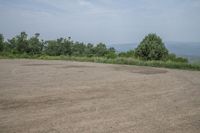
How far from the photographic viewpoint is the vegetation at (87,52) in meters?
24.4

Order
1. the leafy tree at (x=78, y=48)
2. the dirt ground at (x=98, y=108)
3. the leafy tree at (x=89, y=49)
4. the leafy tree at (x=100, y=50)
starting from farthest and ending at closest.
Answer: the leafy tree at (x=89, y=49) < the leafy tree at (x=100, y=50) < the leafy tree at (x=78, y=48) < the dirt ground at (x=98, y=108)

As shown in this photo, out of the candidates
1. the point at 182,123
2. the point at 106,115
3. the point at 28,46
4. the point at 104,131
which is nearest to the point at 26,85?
the point at 106,115

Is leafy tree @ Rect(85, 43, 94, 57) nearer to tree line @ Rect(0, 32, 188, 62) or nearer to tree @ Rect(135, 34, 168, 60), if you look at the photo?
tree line @ Rect(0, 32, 188, 62)

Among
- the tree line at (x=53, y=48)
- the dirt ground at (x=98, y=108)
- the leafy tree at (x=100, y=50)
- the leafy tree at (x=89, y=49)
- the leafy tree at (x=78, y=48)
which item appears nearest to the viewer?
the dirt ground at (x=98, y=108)

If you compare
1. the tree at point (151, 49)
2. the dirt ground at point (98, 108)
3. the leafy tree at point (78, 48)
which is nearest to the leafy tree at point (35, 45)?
the leafy tree at point (78, 48)

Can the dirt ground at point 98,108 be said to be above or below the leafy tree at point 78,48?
below

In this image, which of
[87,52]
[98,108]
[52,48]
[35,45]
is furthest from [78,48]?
[98,108]

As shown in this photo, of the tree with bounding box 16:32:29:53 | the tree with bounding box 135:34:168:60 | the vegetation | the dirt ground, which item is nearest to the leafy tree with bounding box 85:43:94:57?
the vegetation

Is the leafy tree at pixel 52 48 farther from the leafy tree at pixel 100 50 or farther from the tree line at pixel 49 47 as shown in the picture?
the leafy tree at pixel 100 50

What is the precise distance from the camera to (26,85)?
11.4 meters

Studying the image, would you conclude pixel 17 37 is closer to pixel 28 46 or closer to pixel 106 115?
pixel 28 46

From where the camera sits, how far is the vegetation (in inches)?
960

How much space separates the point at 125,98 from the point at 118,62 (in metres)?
15.0

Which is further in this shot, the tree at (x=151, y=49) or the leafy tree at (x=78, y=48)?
the leafy tree at (x=78, y=48)
